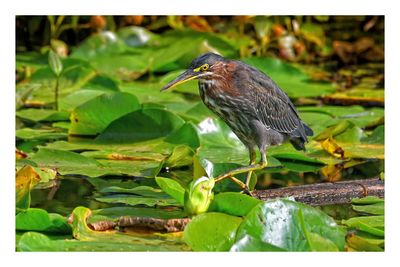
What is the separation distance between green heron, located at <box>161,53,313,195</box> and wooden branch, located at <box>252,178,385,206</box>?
0.63 ft

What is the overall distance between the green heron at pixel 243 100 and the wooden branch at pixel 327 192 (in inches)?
7.6

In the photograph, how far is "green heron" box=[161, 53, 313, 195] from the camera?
222 inches

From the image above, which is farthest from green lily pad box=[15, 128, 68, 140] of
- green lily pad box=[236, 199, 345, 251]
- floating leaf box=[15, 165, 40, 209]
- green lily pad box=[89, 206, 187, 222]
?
green lily pad box=[236, 199, 345, 251]

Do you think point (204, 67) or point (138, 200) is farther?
point (204, 67)

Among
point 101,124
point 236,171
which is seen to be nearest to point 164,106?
point 101,124

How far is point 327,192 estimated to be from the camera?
5719mm

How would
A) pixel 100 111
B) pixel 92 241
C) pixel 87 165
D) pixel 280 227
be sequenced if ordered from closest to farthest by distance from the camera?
pixel 280 227 → pixel 92 241 → pixel 87 165 → pixel 100 111

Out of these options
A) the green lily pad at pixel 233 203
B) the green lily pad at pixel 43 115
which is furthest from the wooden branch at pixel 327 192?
the green lily pad at pixel 43 115

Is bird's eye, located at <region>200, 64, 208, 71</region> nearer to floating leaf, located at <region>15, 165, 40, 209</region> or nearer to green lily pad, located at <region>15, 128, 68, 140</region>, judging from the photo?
floating leaf, located at <region>15, 165, 40, 209</region>

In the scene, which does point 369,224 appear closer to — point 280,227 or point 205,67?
point 280,227

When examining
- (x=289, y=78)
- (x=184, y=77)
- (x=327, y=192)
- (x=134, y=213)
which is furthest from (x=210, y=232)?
(x=289, y=78)

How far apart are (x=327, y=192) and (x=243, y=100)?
0.75 metres

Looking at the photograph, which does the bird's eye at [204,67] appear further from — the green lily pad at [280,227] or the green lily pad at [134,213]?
the green lily pad at [280,227]

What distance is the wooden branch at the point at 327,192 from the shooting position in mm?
5641
